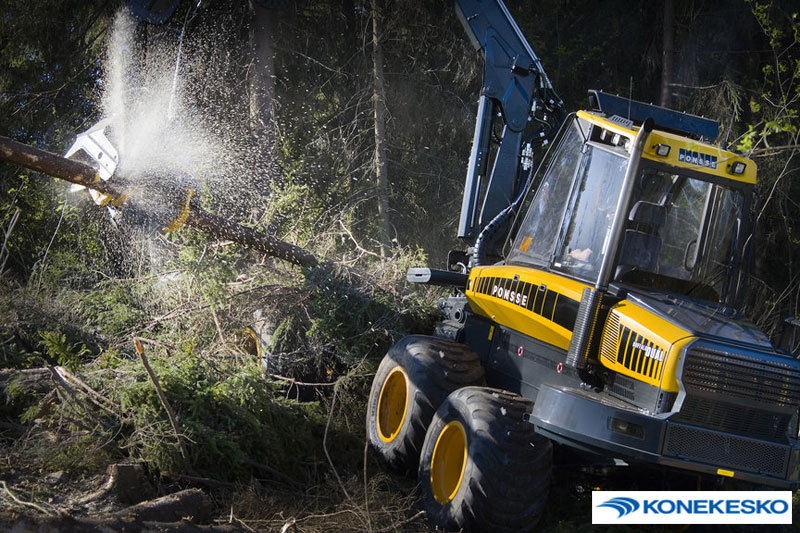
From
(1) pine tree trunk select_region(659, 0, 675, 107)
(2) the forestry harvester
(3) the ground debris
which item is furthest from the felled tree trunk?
(1) pine tree trunk select_region(659, 0, 675, 107)

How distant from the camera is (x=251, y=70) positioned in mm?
13375

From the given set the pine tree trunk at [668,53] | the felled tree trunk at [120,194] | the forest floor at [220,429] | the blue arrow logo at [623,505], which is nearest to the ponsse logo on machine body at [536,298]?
the forest floor at [220,429]

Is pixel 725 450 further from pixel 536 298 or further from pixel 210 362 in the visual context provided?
pixel 210 362

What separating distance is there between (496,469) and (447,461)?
Answer: 2.56 feet

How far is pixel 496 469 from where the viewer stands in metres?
5.20

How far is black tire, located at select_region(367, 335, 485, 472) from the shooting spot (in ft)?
21.0

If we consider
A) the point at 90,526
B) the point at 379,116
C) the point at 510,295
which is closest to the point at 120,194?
the point at 510,295

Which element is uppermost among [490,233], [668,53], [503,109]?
[668,53]

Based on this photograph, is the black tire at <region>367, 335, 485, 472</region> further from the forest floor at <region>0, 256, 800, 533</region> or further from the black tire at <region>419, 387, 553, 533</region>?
the black tire at <region>419, 387, 553, 533</region>

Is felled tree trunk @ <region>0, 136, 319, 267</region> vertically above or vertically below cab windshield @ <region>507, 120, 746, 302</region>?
below

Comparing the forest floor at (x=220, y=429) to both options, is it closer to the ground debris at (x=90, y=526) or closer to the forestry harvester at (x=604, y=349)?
the ground debris at (x=90, y=526)

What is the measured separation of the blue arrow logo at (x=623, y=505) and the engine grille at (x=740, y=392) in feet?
1.83

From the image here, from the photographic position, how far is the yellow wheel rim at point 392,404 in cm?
697

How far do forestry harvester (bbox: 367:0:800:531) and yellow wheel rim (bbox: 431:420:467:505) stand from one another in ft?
0.03
